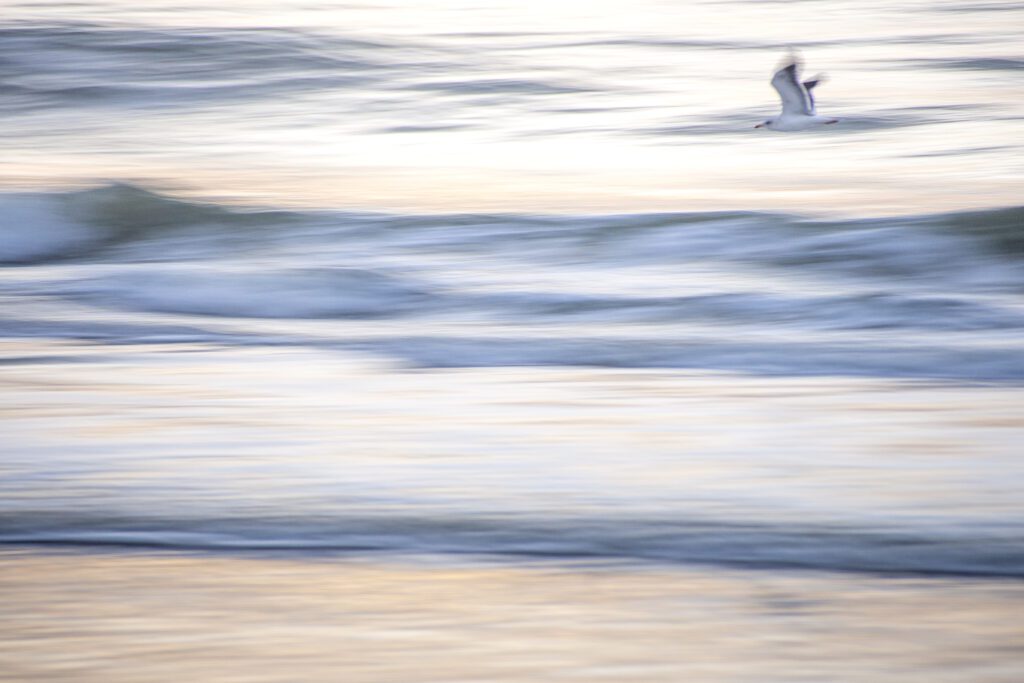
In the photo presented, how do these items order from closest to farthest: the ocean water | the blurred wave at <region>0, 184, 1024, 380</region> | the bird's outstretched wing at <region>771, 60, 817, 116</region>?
the ocean water
the blurred wave at <region>0, 184, 1024, 380</region>
the bird's outstretched wing at <region>771, 60, 817, 116</region>

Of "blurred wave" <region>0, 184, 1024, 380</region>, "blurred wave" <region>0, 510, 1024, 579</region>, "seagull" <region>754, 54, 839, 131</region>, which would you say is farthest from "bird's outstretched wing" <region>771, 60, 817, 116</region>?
"blurred wave" <region>0, 510, 1024, 579</region>

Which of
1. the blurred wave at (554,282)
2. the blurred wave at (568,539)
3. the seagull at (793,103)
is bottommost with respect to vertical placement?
the blurred wave at (568,539)

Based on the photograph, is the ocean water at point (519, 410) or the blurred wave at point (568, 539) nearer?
the ocean water at point (519, 410)

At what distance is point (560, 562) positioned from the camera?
8.94 feet

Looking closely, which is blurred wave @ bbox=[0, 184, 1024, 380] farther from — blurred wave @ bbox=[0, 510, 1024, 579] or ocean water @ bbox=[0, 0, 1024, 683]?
blurred wave @ bbox=[0, 510, 1024, 579]

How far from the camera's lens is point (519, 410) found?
389 centimetres

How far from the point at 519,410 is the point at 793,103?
286 inches

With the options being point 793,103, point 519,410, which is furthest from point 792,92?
point 519,410

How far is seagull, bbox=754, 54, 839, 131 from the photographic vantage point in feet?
34.9

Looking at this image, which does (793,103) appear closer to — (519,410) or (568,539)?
(519,410)

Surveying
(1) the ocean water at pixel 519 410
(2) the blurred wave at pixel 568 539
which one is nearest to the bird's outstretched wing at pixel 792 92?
(1) the ocean water at pixel 519 410

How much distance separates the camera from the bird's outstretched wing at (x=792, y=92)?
10609mm

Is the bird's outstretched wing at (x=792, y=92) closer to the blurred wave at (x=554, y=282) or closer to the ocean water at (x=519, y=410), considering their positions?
the ocean water at (x=519, y=410)

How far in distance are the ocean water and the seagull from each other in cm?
22
